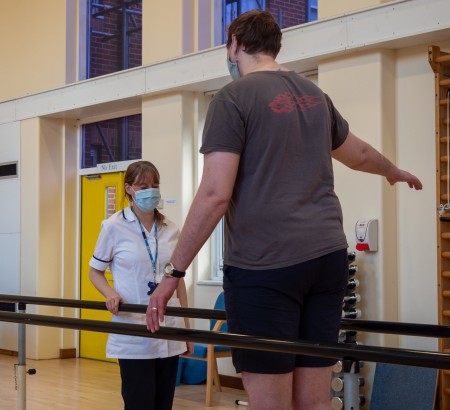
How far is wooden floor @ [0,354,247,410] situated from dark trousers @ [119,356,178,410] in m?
3.24

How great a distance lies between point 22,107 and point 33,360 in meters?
3.00

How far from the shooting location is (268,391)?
209 cm

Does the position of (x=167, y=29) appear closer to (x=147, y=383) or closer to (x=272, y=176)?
(x=147, y=383)

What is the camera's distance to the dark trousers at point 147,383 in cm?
333

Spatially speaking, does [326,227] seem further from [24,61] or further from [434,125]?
[24,61]

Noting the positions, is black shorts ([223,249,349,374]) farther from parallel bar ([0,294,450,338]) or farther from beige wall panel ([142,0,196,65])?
beige wall panel ([142,0,196,65])

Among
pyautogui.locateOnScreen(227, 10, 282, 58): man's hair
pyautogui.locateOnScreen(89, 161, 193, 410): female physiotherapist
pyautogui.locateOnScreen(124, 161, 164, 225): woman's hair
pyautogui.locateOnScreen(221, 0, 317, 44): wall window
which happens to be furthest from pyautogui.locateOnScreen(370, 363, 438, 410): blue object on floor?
pyautogui.locateOnScreen(227, 10, 282, 58): man's hair

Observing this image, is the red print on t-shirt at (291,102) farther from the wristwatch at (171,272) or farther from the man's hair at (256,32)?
the wristwatch at (171,272)

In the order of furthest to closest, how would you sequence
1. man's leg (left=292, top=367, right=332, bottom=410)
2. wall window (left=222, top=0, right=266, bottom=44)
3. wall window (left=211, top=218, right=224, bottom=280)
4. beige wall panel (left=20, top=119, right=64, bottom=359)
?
beige wall panel (left=20, top=119, right=64, bottom=359)
wall window (left=211, top=218, right=224, bottom=280)
wall window (left=222, top=0, right=266, bottom=44)
man's leg (left=292, top=367, right=332, bottom=410)

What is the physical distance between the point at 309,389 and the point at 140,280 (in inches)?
57.3

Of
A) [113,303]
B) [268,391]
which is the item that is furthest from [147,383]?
[268,391]

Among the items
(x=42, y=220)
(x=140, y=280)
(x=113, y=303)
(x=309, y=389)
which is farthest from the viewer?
(x=42, y=220)

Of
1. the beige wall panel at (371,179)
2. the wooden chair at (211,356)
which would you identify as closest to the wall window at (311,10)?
the beige wall panel at (371,179)

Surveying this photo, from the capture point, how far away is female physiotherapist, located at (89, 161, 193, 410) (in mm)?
3340
